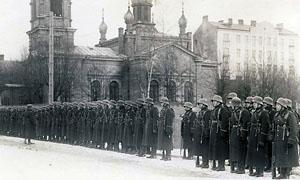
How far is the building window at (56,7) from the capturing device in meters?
58.1

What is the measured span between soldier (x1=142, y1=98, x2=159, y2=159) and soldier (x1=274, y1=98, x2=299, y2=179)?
238 inches

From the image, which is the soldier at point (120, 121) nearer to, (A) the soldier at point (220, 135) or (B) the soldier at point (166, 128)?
(B) the soldier at point (166, 128)

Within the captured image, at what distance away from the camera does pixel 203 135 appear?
15297 millimetres

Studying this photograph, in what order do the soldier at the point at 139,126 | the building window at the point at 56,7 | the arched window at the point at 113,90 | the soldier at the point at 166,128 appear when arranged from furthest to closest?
the arched window at the point at 113,90 → the building window at the point at 56,7 → the soldier at the point at 139,126 → the soldier at the point at 166,128

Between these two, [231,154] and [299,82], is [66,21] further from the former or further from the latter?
[231,154]

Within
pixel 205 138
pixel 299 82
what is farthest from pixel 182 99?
pixel 205 138

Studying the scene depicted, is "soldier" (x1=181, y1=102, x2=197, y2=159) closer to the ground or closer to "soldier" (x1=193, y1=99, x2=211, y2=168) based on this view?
the ground

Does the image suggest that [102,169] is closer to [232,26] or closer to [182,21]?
[182,21]

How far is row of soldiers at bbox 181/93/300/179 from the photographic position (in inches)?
497

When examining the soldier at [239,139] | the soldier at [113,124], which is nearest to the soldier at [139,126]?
the soldier at [113,124]

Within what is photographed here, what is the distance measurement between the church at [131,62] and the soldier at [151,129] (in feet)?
117

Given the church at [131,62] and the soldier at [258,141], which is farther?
the church at [131,62]

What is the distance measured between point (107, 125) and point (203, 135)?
690 cm

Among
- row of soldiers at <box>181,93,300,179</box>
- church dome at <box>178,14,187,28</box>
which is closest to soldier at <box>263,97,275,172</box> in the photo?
row of soldiers at <box>181,93,300,179</box>
